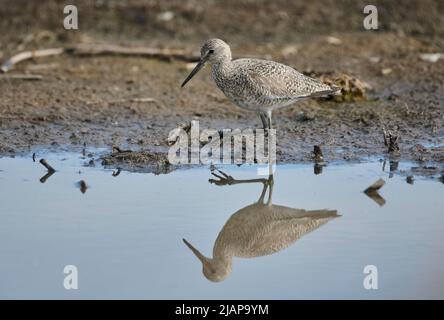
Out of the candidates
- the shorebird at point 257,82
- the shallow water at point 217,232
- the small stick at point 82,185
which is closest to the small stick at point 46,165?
the shallow water at point 217,232

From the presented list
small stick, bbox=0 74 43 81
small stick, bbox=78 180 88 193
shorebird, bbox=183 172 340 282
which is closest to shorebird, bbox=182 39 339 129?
shorebird, bbox=183 172 340 282

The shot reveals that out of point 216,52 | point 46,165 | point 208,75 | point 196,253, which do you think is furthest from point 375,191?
point 208,75

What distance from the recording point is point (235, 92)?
29.6 feet

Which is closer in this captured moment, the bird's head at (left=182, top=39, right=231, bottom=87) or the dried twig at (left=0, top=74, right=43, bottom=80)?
the bird's head at (left=182, top=39, right=231, bottom=87)

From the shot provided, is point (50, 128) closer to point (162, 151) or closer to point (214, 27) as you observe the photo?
point (162, 151)

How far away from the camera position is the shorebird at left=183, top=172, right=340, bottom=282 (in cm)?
684

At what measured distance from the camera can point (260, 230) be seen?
7.33 meters

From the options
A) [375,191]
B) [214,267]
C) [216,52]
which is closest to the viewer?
[214,267]

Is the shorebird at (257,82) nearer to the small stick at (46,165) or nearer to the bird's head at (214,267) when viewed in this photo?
the small stick at (46,165)

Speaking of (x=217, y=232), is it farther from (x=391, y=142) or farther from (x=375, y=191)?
(x=391, y=142)

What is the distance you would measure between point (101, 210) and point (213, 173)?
1472 millimetres

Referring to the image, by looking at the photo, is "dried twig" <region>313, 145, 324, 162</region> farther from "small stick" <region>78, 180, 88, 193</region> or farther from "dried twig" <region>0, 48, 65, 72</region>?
"dried twig" <region>0, 48, 65, 72</region>

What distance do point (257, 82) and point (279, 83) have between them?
0.79ft

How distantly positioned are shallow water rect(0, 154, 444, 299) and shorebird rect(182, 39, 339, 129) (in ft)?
2.23
